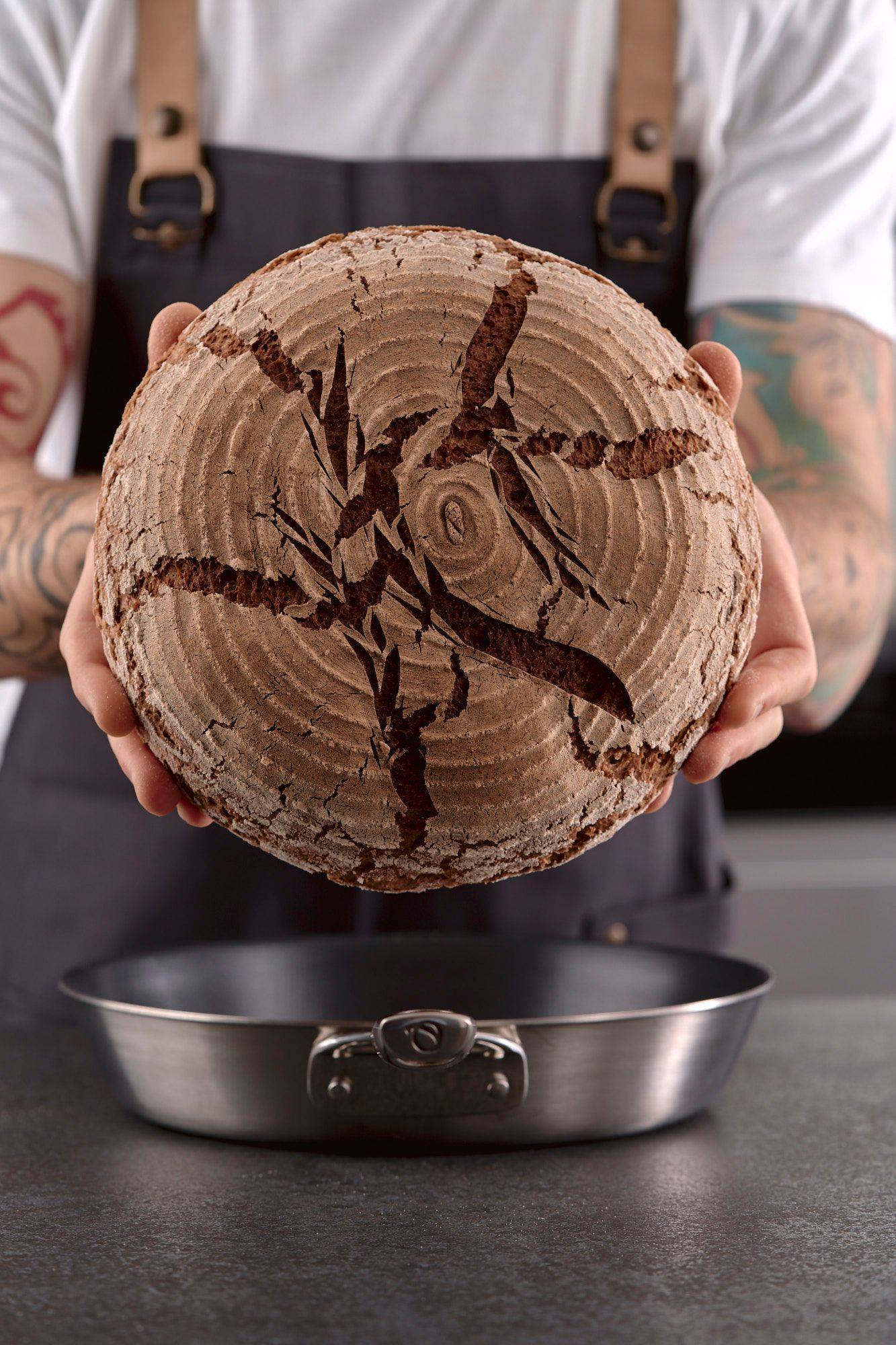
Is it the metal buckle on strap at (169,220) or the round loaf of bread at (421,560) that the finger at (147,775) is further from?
the metal buckle on strap at (169,220)

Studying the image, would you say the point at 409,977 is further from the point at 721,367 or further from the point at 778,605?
the point at 721,367

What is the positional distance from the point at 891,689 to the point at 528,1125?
111 inches

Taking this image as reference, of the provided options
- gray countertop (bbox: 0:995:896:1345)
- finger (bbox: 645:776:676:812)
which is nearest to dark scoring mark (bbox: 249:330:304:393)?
finger (bbox: 645:776:676:812)

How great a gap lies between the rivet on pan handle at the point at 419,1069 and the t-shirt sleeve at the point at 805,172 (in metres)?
0.88

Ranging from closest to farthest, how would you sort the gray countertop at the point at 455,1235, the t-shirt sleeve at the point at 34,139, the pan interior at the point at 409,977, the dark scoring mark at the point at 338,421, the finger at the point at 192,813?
1. the gray countertop at the point at 455,1235
2. the dark scoring mark at the point at 338,421
3. the finger at the point at 192,813
4. the pan interior at the point at 409,977
5. the t-shirt sleeve at the point at 34,139

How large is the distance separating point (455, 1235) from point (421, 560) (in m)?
0.40

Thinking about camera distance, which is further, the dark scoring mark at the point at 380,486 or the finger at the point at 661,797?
the finger at the point at 661,797

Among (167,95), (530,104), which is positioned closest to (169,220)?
(167,95)

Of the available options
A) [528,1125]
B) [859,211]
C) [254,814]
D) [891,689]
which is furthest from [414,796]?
[891,689]

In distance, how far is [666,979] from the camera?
3.54 ft

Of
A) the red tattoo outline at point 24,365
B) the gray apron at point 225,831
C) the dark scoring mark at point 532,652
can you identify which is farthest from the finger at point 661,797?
the red tattoo outline at point 24,365

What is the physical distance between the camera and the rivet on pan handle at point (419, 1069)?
0.81m

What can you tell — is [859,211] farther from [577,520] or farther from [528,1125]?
[528,1125]

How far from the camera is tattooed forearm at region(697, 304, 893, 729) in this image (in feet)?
4.33
